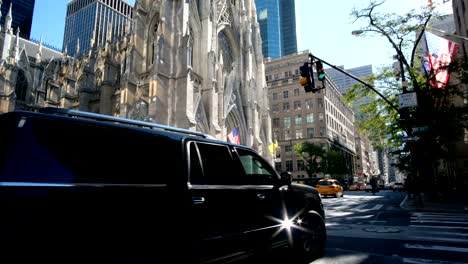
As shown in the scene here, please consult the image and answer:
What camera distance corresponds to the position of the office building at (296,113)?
2579 inches

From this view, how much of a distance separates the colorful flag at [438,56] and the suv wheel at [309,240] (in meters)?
17.7

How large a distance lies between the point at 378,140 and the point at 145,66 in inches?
893

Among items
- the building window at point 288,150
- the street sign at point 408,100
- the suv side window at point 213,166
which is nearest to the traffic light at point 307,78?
the street sign at point 408,100

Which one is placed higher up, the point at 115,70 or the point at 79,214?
the point at 115,70

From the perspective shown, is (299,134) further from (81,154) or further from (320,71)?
(81,154)

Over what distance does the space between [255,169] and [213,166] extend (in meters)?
1.18

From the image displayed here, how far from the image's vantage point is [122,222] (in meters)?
2.76

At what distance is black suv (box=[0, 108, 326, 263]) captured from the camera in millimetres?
2279

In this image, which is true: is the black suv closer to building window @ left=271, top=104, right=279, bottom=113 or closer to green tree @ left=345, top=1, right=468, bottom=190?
green tree @ left=345, top=1, right=468, bottom=190

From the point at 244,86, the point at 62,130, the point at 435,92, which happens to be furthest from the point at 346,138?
the point at 62,130

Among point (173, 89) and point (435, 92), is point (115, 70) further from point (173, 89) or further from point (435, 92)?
point (435, 92)

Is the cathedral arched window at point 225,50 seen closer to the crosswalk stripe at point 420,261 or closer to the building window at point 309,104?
the crosswalk stripe at point 420,261

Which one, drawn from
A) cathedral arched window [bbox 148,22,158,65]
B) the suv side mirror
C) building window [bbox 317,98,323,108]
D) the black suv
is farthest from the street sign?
building window [bbox 317,98,323,108]

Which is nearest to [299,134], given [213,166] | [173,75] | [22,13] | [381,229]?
[173,75]
